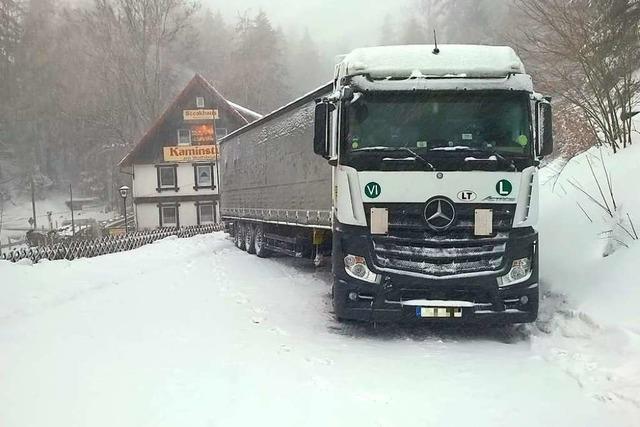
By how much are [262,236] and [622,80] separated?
8769 mm

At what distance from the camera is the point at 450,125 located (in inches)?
252

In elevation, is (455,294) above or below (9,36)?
below

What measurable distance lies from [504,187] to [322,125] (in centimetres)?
221

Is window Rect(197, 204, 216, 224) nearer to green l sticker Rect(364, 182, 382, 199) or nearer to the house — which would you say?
the house

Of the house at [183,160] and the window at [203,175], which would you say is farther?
the window at [203,175]

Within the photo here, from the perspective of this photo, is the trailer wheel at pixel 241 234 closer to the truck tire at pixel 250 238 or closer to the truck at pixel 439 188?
the truck tire at pixel 250 238

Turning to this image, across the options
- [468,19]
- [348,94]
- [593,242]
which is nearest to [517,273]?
[593,242]

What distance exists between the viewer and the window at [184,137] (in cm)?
4122

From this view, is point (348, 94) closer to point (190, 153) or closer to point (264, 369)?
point (264, 369)

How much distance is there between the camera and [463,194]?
20.6 ft

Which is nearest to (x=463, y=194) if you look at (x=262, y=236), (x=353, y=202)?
(x=353, y=202)

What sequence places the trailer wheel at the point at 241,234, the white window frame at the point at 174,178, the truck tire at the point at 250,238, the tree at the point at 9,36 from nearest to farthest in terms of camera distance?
the truck tire at the point at 250,238 < the trailer wheel at the point at 241,234 < the tree at the point at 9,36 < the white window frame at the point at 174,178

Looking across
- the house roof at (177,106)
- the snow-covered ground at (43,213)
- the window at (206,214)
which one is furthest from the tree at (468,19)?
the snow-covered ground at (43,213)

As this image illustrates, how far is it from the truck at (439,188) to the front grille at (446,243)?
0.04 feet
